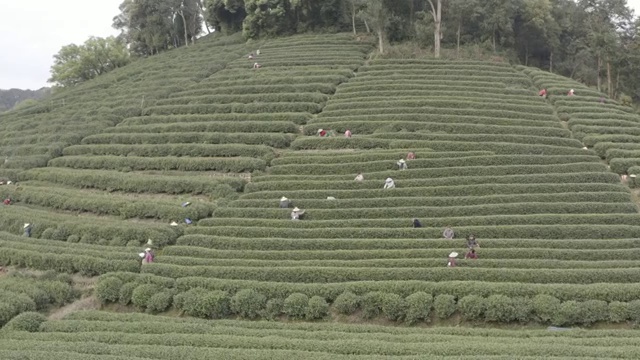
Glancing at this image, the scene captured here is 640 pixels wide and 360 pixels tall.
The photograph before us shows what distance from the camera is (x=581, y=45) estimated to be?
4462 centimetres

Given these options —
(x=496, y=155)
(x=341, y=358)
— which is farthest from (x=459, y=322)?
(x=496, y=155)

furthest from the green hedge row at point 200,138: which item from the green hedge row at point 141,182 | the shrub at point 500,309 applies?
the shrub at point 500,309

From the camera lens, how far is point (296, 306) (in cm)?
1477

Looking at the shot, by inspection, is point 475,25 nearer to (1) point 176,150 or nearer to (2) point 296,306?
(1) point 176,150

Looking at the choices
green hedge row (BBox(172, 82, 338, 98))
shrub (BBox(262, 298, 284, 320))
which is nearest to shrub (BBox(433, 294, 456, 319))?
shrub (BBox(262, 298, 284, 320))

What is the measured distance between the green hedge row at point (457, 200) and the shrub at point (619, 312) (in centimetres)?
686

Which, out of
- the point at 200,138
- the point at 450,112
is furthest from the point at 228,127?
the point at 450,112

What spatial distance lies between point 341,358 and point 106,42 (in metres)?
57.2

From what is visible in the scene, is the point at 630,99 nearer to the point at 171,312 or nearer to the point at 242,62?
the point at 242,62

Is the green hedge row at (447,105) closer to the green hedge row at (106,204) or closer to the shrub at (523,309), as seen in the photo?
the green hedge row at (106,204)

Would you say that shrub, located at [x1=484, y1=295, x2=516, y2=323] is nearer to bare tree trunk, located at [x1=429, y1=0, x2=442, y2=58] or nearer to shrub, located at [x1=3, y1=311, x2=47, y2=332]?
shrub, located at [x1=3, y1=311, x2=47, y2=332]

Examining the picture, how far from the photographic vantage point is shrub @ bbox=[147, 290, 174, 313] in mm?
15680

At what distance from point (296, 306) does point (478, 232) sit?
7.85m

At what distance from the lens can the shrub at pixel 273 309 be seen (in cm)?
1495
